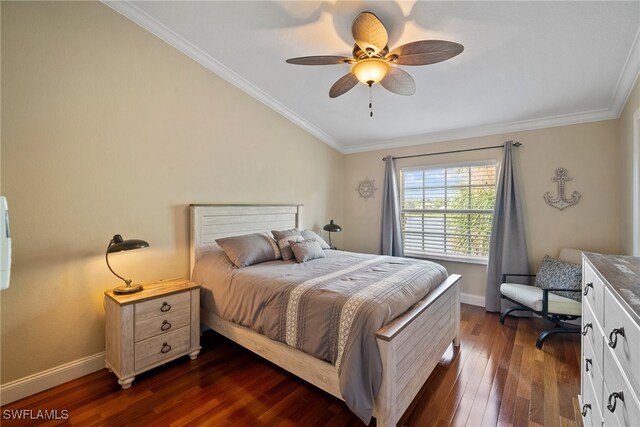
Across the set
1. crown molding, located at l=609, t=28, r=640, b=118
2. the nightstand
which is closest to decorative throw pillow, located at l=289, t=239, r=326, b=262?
the nightstand

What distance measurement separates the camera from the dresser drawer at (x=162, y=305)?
80.7 inches

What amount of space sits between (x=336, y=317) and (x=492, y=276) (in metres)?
2.78

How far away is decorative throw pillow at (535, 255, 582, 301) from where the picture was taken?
273cm

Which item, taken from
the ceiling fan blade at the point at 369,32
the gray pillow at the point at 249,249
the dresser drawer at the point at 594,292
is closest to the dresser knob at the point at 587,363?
the dresser drawer at the point at 594,292

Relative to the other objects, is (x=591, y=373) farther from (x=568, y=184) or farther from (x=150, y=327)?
(x=150, y=327)

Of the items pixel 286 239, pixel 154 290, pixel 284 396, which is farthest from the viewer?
pixel 286 239

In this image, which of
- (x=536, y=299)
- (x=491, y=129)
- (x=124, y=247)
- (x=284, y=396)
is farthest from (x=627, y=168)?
(x=124, y=247)

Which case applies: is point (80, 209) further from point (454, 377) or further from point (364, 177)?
point (364, 177)

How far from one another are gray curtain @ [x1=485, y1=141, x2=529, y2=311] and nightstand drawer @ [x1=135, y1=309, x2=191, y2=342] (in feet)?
11.6

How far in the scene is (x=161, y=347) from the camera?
216 cm

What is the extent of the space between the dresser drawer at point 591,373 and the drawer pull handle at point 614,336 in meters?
0.29

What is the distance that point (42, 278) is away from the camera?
6.41ft

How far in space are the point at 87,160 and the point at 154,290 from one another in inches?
45.6

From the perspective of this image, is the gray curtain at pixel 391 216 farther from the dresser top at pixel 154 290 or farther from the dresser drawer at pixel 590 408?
the dresser top at pixel 154 290
